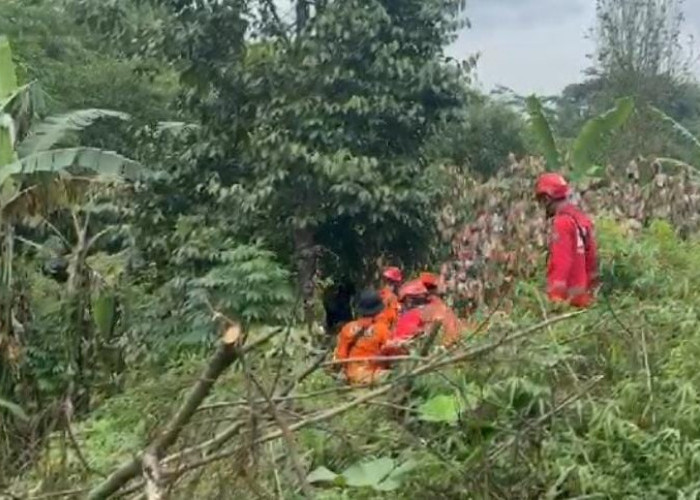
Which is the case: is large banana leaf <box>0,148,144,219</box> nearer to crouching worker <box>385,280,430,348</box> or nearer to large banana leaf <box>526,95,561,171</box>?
large banana leaf <box>526,95,561,171</box>

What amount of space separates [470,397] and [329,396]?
752mm

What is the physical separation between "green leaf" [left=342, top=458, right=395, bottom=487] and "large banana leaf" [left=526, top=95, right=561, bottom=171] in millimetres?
4927

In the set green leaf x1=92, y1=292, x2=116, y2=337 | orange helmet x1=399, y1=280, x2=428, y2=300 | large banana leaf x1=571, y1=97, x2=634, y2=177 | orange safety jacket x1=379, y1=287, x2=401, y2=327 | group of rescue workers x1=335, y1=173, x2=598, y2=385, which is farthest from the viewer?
green leaf x1=92, y1=292, x2=116, y2=337

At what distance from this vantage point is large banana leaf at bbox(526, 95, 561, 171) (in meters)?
9.33

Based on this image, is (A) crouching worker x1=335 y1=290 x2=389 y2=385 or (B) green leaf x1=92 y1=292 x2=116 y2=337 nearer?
(A) crouching worker x1=335 y1=290 x2=389 y2=385

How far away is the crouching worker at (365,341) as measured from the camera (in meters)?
4.67

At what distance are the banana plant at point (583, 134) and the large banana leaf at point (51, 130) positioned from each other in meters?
3.44

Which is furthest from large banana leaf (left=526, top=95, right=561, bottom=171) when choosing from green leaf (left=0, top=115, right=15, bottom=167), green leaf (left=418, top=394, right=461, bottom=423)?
green leaf (left=418, top=394, right=461, bottom=423)

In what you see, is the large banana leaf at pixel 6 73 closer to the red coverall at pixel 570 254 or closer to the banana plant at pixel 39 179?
the banana plant at pixel 39 179

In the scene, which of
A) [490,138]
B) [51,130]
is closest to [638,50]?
[490,138]

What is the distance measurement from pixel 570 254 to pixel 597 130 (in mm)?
2120

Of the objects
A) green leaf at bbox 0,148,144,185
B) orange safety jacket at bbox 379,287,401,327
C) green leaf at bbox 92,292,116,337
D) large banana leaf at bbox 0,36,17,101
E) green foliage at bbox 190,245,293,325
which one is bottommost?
green leaf at bbox 92,292,116,337

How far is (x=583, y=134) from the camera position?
8.98m

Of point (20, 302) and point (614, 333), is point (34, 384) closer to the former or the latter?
point (20, 302)
